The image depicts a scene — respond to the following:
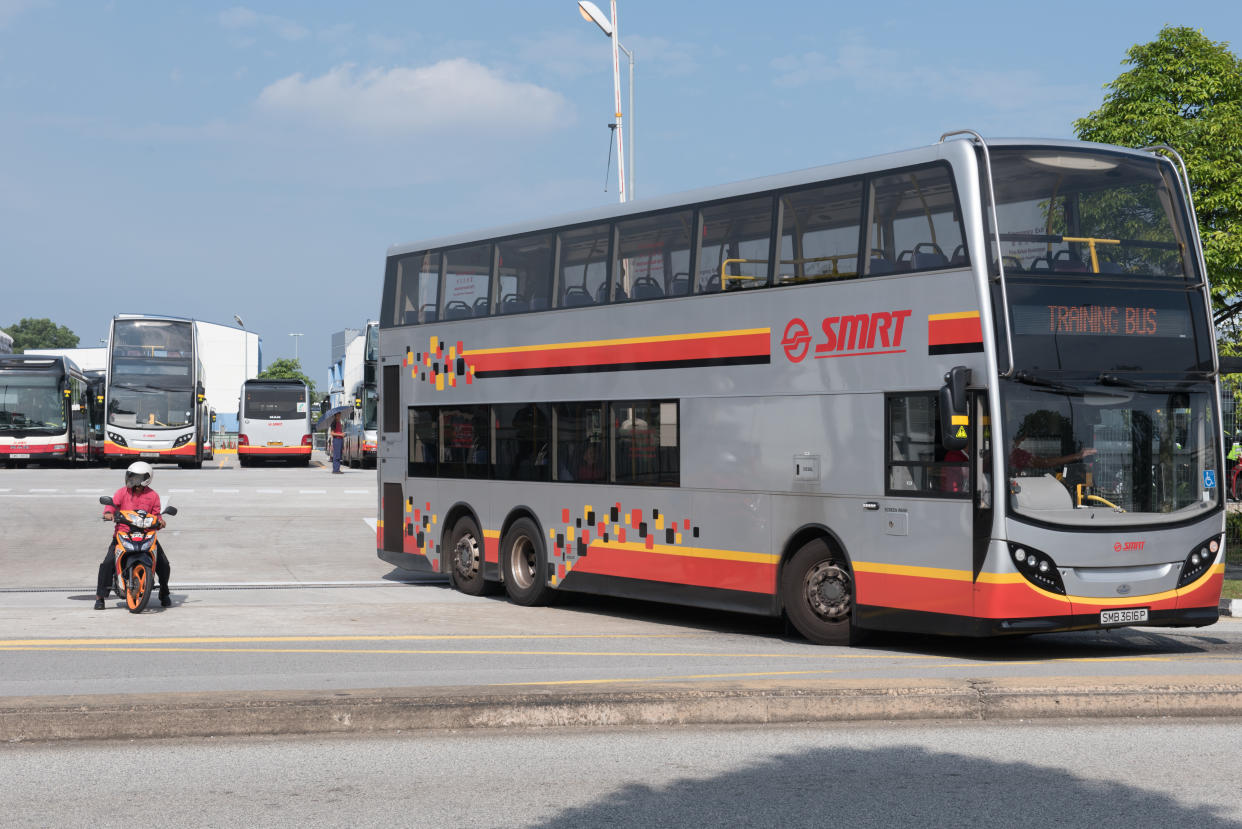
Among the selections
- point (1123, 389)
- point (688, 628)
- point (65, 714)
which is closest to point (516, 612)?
point (688, 628)

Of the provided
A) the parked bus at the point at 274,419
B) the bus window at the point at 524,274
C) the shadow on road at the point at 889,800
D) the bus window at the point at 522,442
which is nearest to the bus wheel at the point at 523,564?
the bus window at the point at 522,442

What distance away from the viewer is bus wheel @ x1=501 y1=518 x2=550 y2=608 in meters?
16.0

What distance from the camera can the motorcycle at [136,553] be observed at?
14.9 meters

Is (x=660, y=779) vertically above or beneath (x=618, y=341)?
beneath

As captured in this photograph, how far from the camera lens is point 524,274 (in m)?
16.0

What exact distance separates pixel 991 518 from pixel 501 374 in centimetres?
672

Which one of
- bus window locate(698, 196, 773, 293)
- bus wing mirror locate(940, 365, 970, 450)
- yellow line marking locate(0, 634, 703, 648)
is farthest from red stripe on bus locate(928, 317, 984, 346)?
yellow line marking locate(0, 634, 703, 648)

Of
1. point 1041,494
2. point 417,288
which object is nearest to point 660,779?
point 1041,494

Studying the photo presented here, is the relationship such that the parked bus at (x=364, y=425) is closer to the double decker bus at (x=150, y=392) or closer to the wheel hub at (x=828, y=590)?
the double decker bus at (x=150, y=392)

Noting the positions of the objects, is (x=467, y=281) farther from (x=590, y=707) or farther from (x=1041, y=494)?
(x=590, y=707)

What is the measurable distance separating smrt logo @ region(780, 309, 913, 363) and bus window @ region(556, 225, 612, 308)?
268 centimetres

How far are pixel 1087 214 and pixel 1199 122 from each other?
50.0 ft

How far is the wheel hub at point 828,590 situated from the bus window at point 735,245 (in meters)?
2.52

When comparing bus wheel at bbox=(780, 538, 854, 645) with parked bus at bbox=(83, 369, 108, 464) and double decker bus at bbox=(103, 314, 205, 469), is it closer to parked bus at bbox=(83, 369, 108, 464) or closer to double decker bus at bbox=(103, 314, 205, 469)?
double decker bus at bbox=(103, 314, 205, 469)
